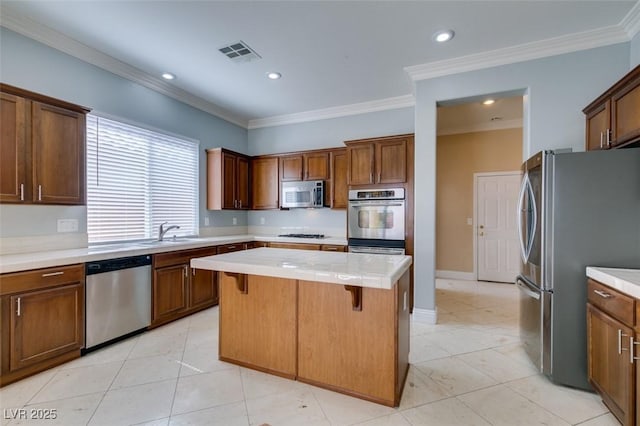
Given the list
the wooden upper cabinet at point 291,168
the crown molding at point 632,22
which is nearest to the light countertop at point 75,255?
the wooden upper cabinet at point 291,168

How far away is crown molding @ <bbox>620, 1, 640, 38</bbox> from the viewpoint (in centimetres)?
237

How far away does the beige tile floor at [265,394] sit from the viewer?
174cm

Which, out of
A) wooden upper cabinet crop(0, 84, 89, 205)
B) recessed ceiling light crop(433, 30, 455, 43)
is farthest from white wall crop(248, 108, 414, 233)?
wooden upper cabinet crop(0, 84, 89, 205)

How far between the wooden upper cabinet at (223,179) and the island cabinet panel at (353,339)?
2.90 meters

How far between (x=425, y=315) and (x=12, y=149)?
4320mm

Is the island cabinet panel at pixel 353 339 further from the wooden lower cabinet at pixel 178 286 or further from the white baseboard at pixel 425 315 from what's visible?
the wooden lower cabinet at pixel 178 286

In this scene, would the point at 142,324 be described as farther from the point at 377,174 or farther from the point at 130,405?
the point at 377,174

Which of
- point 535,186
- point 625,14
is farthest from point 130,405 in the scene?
point 625,14

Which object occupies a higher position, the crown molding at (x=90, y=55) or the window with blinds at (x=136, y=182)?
the crown molding at (x=90, y=55)

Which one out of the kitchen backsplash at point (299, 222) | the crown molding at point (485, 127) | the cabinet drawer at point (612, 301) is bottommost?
the cabinet drawer at point (612, 301)

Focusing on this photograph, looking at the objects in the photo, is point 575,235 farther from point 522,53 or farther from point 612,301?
point 522,53

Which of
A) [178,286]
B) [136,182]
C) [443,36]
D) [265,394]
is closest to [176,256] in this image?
[178,286]

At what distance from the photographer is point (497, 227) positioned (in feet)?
17.7

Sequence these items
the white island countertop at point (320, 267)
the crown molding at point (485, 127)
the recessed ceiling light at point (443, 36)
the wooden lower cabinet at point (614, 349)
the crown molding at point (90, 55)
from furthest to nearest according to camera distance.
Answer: the crown molding at point (485, 127)
the recessed ceiling light at point (443, 36)
the crown molding at point (90, 55)
the white island countertop at point (320, 267)
the wooden lower cabinet at point (614, 349)
